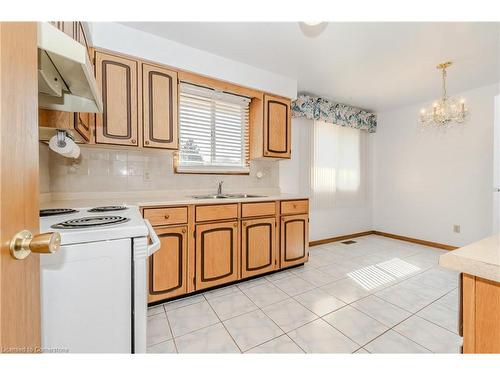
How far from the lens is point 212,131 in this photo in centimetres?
272

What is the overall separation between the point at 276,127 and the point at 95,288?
238 cm

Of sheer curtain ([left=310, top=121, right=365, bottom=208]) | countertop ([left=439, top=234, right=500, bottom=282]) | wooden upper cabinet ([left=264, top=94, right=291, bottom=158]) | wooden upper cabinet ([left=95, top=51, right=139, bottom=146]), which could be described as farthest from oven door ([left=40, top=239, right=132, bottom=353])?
sheer curtain ([left=310, top=121, right=365, bottom=208])

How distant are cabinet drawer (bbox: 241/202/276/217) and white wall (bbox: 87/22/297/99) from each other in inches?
52.0

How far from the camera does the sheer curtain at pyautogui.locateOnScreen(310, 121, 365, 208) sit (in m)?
3.68

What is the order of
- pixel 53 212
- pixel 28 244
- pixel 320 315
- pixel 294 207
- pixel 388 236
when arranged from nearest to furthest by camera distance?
1. pixel 28 244
2. pixel 53 212
3. pixel 320 315
4. pixel 294 207
5. pixel 388 236

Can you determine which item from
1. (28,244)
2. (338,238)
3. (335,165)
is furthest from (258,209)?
→ (338,238)

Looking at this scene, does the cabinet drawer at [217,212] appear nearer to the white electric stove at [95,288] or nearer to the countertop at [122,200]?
the countertop at [122,200]

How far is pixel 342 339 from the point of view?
151cm

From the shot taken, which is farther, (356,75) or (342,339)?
(356,75)

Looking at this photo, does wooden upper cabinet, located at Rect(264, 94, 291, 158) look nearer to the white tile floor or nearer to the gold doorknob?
the white tile floor

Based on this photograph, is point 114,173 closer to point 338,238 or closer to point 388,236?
point 338,238

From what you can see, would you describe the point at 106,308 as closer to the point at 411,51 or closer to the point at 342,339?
the point at 342,339
